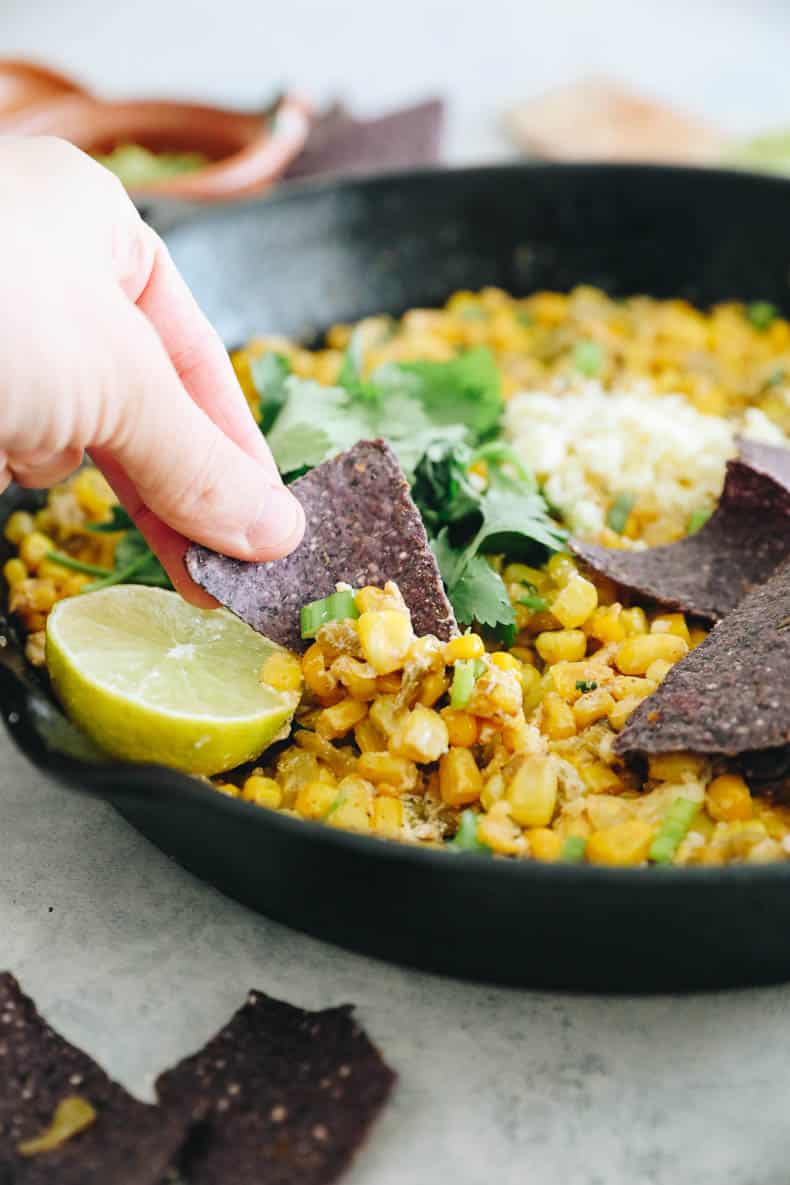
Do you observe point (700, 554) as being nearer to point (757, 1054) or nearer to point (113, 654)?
point (757, 1054)

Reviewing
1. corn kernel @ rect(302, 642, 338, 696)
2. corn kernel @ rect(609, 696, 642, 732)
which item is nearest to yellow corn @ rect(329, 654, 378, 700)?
corn kernel @ rect(302, 642, 338, 696)

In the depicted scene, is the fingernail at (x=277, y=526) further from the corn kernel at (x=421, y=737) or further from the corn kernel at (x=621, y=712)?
the corn kernel at (x=621, y=712)

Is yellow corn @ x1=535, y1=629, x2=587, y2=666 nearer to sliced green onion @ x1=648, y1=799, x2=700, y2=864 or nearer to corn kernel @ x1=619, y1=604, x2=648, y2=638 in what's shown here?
corn kernel @ x1=619, y1=604, x2=648, y2=638

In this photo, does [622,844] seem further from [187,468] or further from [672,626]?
[187,468]

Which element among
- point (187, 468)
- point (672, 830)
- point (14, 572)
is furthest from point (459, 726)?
point (14, 572)

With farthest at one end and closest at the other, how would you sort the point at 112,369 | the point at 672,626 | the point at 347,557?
1. the point at 672,626
2. the point at 347,557
3. the point at 112,369

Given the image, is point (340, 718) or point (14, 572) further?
point (14, 572)
